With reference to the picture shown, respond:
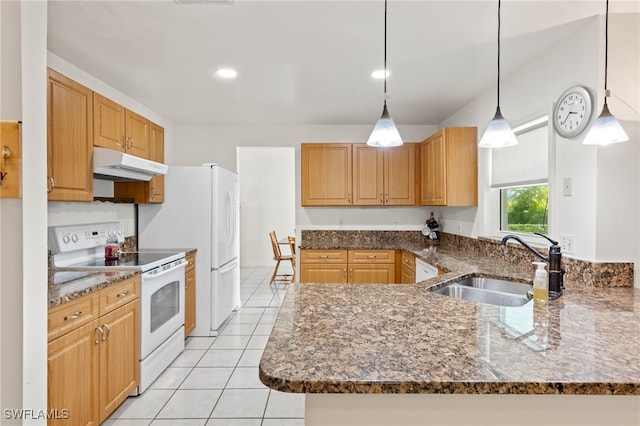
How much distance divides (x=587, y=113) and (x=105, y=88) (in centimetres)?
373

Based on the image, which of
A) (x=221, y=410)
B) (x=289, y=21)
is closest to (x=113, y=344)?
(x=221, y=410)

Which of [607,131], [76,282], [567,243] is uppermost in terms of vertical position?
[607,131]

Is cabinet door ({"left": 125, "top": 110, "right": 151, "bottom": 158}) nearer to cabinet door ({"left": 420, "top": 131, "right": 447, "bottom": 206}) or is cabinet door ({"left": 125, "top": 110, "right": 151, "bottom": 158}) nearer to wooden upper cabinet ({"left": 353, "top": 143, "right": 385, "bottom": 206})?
wooden upper cabinet ({"left": 353, "top": 143, "right": 385, "bottom": 206})

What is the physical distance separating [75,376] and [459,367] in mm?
1867

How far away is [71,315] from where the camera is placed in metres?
1.68

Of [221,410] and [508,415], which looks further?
[221,410]

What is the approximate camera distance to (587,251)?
6.53 feet

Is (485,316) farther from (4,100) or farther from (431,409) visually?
(4,100)

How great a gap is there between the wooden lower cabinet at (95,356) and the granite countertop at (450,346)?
1.11 meters

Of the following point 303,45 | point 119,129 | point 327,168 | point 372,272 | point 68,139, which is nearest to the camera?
point 68,139

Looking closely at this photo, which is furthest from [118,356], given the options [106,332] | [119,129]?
[119,129]

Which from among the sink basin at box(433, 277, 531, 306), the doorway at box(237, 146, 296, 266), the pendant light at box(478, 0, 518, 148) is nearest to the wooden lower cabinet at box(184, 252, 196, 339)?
the sink basin at box(433, 277, 531, 306)

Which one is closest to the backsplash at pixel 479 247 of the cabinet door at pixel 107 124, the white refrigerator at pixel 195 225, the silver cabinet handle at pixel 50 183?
the white refrigerator at pixel 195 225

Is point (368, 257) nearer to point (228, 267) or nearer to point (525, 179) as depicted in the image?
point (228, 267)
